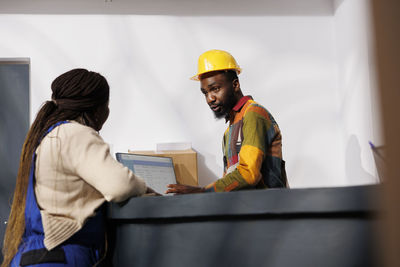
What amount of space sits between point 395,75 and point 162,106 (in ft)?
10.6

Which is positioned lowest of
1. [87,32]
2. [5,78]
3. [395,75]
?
[395,75]

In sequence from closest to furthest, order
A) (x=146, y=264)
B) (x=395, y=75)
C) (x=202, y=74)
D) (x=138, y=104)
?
(x=395, y=75), (x=146, y=264), (x=202, y=74), (x=138, y=104)

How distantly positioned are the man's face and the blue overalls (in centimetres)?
112

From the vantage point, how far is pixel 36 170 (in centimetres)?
127

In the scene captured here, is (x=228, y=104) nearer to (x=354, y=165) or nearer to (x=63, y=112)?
(x=63, y=112)

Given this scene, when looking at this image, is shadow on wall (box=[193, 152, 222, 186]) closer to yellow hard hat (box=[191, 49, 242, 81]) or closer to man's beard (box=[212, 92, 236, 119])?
yellow hard hat (box=[191, 49, 242, 81])

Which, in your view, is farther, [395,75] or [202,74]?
[202,74]

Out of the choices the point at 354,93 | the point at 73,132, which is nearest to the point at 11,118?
the point at 73,132

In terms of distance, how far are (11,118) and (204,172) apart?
1.60m

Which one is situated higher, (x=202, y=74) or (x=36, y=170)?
(x=202, y=74)

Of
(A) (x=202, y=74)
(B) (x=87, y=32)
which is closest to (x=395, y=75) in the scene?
(A) (x=202, y=74)

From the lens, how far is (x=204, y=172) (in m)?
3.44

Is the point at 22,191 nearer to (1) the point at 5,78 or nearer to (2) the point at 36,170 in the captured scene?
(2) the point at 36,170

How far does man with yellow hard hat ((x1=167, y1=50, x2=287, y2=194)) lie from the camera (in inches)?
70.6
